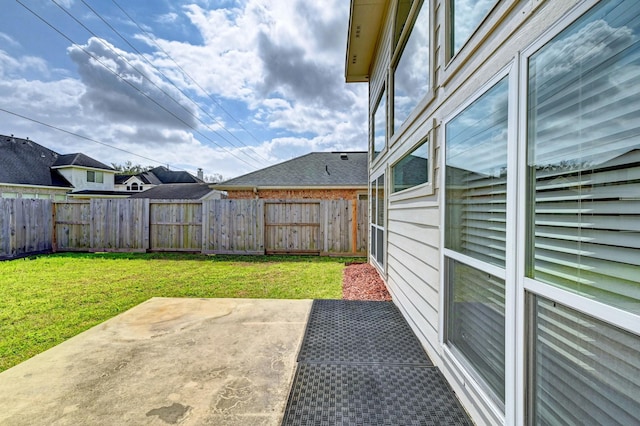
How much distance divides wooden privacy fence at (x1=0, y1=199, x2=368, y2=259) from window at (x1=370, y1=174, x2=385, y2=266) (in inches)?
64.5

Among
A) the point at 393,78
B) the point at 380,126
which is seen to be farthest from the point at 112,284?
the point at 393,78

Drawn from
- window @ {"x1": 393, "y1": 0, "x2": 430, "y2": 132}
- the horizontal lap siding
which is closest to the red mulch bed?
the horizontal lap siding

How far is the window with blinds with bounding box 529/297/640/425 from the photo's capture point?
2.82 feet

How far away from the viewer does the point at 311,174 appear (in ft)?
40.1

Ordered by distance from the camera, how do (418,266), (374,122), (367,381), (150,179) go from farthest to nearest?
1. (150,179)
2. (374,122)
3. (418,266)
4. (367,381)

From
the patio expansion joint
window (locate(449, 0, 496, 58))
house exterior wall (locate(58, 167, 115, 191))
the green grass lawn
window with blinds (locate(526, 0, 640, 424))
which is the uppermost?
house exterior wall (locate(58, 167, 115, 191))

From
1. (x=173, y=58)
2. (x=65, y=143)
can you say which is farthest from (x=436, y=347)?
(x=65, y=143)

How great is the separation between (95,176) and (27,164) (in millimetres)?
4020

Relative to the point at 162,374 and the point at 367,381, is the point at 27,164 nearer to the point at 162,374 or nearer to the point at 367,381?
the point at 162,374

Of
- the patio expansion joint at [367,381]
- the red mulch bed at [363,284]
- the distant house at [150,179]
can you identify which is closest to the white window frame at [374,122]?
the red mulch bed at [363,284]

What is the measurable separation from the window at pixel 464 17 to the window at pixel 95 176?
24.8 metres

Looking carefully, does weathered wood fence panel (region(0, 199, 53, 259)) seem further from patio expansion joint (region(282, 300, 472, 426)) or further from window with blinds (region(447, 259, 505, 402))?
window with blinds (region(447, 259, 505, 402))

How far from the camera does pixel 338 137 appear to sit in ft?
60.2

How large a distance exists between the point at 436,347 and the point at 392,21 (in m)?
3.98
